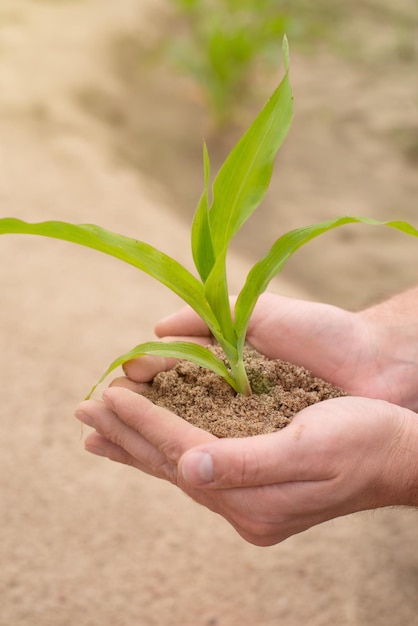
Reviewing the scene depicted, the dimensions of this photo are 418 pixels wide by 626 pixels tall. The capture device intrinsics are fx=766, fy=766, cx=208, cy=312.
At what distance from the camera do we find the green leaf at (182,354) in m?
1.05

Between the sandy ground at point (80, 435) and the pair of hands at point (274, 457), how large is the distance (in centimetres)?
43

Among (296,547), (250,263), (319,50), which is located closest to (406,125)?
(319,50)

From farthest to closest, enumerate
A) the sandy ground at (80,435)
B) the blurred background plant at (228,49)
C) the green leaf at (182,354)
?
1. the blurred background plant at (228,49)
2. the sandy ground at (80,435)
3. the green leaf at (182,354)

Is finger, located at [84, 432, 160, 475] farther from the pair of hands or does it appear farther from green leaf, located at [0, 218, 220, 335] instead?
green leaf, located at [0, 218, 220, 335]

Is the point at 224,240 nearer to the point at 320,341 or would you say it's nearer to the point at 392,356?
the point at 320,341

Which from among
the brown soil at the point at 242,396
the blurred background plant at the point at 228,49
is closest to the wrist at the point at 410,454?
the brown soil at the point at 242,396

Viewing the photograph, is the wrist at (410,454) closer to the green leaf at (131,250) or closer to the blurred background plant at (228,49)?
the green leaf at (131,250)

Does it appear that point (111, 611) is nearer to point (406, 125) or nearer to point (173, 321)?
point (173, 321)

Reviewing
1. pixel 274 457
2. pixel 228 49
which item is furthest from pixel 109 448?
pixel 228 49

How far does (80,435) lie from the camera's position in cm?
183

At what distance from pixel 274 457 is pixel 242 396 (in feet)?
0.61

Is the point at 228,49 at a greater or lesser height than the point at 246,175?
greater

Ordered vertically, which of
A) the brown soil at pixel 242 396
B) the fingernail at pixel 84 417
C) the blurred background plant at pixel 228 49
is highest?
the blurred background plant at pixel 228 49

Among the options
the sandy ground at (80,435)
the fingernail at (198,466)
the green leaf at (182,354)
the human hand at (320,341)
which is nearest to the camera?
the fingernail at (198,466)
